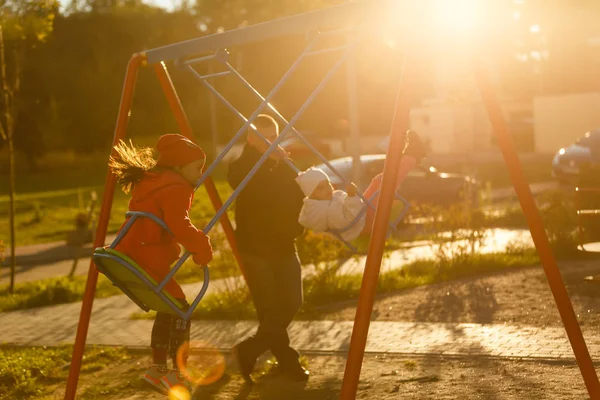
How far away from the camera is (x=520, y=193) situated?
536 cm

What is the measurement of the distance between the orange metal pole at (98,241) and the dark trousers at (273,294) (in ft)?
3.15

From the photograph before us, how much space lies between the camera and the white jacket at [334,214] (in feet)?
21.7

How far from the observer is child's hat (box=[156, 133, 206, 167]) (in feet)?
18.2

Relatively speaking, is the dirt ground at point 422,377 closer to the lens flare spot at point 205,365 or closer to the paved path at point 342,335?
the lens flare spot at point 205,365

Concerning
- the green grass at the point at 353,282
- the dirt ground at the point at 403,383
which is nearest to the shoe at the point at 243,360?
the dirt ground at the point at 403,383

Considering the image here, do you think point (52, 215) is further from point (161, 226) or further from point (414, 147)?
point (161, 226)

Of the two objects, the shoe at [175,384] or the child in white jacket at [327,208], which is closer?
the shoe at [175,384]

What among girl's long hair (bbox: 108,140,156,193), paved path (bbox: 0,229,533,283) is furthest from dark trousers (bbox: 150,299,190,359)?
paved path (bbox: 0,229,533,283)

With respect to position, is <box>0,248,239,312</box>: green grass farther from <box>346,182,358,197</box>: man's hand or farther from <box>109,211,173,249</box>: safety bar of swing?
<box>109,211,173,249</box>: safety bar of swing

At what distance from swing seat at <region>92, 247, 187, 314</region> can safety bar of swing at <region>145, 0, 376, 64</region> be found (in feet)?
5.42

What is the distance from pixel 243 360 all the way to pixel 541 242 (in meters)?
2.40

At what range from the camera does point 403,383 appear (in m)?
6.74

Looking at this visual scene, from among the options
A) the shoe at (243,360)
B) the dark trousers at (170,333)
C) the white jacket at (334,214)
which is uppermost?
the white jacket at (334,214)

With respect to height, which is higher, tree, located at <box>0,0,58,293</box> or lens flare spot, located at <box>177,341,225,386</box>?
tree, located at <box>0,0,58,293</box>
